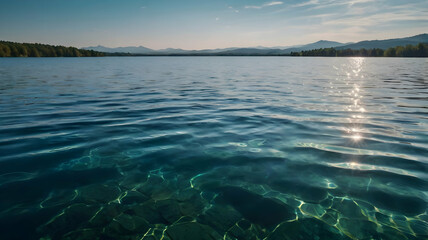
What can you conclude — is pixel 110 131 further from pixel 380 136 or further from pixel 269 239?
pixel 380 136

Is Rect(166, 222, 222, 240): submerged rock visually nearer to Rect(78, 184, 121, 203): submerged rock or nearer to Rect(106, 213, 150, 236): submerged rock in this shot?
Rect(106, 213, 150, 236): submerged rock

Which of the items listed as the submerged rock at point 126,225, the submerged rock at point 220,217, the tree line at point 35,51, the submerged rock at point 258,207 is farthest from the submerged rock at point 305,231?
the tree line at point 35,51

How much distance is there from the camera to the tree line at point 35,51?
13262 centimetres


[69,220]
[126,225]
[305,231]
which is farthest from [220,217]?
[69,220]

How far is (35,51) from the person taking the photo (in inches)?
5832

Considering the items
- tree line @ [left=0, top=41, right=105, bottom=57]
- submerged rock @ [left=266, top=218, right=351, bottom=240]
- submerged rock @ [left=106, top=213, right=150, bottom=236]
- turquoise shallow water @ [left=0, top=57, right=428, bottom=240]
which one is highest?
submerged rock @ [left=106, top=213, right=150, bottom=236]

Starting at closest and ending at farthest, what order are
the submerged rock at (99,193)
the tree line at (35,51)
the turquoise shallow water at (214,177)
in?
the turquoise shallow water at (214,177) < the submerged rock at (99,193) < the tree line at (35,51)

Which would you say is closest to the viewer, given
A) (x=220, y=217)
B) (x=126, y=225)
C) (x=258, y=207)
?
(x=126, y=225)

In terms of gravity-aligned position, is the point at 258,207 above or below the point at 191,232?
below

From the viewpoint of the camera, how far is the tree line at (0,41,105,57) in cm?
13262

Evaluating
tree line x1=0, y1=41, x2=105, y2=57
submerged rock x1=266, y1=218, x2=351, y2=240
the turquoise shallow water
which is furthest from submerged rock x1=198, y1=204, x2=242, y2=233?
tree line x1=0, y1=41, x2=105, y2=57

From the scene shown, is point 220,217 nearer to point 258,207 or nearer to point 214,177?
point 258,207

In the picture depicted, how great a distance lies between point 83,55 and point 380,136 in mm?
210656

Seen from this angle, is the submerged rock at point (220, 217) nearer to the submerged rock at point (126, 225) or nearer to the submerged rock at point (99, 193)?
the submerged rock at point (126, 225)
